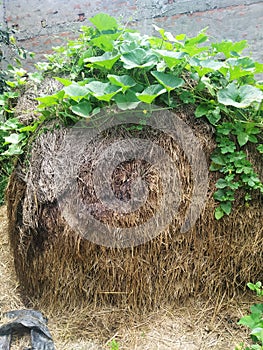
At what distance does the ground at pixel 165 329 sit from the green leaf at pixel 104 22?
137cm

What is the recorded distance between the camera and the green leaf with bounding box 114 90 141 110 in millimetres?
1438

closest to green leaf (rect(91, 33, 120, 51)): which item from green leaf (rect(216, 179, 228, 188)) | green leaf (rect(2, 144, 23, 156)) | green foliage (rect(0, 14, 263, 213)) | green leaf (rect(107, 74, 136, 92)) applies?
green foliage (rect(0, 14, 263, 213))

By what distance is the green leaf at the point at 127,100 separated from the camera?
Answer: 144 cm

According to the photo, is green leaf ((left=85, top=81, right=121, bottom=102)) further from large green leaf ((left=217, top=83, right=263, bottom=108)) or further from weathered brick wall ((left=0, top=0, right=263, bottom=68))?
weathered brick wall ((left=0, top=0, right=263, bottom=68))

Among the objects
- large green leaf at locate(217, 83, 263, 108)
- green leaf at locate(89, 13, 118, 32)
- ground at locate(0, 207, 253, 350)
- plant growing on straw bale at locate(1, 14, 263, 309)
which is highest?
green leaf at locate(89, 13, 118, 32)

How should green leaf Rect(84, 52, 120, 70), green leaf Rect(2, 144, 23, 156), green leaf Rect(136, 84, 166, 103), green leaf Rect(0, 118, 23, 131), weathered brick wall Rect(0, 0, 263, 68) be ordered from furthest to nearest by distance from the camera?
weathered brick wall Rect(0, 0, 263, 68)
green leaf Rect(0, 118, 23, 131)
green leaf Rect(2, 144, 23, 156)
green leaf Rect(84, 52, 120, 70)
green leaf Rect(136, 84, 166, 103)

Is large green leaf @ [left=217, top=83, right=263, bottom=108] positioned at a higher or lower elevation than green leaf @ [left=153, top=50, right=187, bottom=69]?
lower

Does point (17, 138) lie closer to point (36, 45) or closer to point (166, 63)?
point (166, 63)

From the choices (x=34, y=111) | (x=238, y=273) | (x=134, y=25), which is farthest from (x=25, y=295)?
(x=134, y=25)

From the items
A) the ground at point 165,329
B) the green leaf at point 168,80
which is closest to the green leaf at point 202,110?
the green leaf at point 168,80

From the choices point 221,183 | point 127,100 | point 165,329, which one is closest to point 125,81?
point 127,100

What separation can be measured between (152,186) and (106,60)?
602 mm

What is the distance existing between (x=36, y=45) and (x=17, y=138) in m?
2.11

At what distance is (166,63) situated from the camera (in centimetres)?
148
